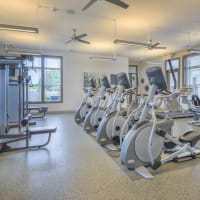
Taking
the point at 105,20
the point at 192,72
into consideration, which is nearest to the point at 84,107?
the point at 105,20

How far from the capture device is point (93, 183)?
2.35 meters

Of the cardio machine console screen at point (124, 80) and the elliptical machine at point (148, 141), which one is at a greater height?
the cardio machine console screen at point (124, 80)

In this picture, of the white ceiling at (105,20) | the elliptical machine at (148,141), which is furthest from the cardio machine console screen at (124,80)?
the white ceiling at (105,20)

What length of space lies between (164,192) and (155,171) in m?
0.53

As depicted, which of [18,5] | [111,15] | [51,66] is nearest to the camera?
[18,5]

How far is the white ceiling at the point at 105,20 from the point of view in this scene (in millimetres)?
4188

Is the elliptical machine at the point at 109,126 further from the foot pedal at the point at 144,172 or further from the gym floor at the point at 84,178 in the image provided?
the foot pedal at the point at 144,172

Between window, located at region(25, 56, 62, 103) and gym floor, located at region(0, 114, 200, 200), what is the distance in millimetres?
6065

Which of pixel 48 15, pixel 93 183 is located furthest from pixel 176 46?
pixel 93 183

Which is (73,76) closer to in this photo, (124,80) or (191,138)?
(124,80)

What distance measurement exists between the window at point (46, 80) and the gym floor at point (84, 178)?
6.06 m

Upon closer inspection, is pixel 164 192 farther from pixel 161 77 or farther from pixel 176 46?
pixel 176 46

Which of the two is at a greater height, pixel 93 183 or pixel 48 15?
pixel 48 15

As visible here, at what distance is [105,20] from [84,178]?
4.26 metres
